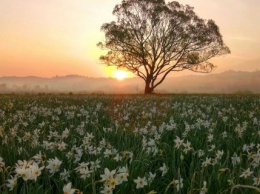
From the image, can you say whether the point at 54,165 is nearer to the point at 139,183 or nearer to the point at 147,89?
the point at 139,183

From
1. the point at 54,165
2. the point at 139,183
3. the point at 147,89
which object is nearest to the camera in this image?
the point at 139,183

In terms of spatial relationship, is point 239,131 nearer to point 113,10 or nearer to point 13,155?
point 13,155

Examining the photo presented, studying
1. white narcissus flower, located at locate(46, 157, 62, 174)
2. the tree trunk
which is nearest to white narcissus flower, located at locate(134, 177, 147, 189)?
white narcissus flower, located at locate(46, 157, 62, 174)

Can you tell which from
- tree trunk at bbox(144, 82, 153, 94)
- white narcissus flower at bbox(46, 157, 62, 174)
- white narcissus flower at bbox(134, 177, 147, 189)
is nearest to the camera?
white narcissus flower at bbox(134, 177, 147, 189)

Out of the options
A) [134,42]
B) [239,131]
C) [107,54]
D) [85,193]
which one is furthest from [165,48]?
[85,193]

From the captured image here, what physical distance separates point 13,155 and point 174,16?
4971 centimetres

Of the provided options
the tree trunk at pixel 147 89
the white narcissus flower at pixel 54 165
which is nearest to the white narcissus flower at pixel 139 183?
the white narcissus flower at pixel 54 165

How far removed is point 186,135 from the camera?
6727 millimetres

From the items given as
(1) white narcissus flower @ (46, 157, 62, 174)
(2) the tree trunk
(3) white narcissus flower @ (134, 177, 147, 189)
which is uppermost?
(2) the tree trunk

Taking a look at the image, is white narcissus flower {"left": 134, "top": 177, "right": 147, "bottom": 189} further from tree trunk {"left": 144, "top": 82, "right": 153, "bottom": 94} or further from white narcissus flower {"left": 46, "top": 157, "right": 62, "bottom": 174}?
tree trunk {"left": 144, "top": 82, "right": 153, "bottom": 94}

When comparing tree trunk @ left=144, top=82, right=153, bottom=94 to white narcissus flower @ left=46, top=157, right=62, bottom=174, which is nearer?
white narcissus flower @ left=46, top=157, right=62, bottom=174

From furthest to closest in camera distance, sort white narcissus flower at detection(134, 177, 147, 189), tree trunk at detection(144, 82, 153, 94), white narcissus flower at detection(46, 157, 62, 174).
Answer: tree trunk at detection(144, 82, 153, 94) → white narcissus flower at detection(46, 157, 62, 174) → white narcissus flower at detection(134, 177, 147, 189)

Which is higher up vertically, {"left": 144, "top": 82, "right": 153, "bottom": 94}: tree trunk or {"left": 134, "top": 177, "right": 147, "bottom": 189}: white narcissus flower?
{"left": 144, "top": 82, "right": 153, "bottom": 94}: tree trunk

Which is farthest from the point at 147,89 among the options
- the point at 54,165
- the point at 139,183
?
the point at 139,183
